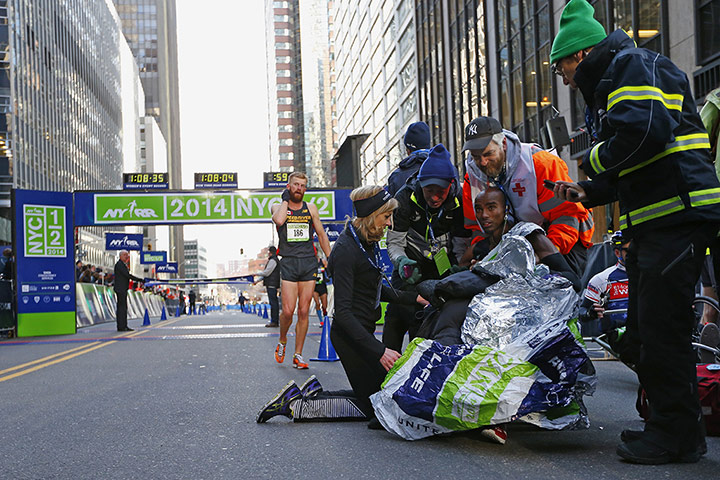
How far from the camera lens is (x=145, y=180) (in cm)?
3797

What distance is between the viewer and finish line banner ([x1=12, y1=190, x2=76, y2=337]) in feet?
54.2

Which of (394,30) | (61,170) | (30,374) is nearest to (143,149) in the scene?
(61,170)

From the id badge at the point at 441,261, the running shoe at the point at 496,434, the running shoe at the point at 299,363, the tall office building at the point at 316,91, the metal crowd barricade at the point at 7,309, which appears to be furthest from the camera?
the tall office building at the point at 316,91

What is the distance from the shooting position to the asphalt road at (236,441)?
11.4 ft

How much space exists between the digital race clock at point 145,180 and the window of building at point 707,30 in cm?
2431

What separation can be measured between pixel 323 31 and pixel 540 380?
143566mm

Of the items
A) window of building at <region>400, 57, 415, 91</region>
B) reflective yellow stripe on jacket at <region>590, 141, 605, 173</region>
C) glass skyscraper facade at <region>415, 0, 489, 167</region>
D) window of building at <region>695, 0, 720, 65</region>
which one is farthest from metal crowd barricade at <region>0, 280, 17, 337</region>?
window of building at <region>400, 57, 415, 91</region>

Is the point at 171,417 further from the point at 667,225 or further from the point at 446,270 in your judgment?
the point at 667,225

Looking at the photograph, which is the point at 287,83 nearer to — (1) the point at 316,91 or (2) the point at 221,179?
(1) the point at 316,91

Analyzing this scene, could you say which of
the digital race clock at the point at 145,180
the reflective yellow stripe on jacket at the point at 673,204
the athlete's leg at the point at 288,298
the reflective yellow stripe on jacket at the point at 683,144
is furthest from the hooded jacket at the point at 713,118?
the digital race clock at the point at 145,180

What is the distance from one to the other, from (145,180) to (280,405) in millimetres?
34718

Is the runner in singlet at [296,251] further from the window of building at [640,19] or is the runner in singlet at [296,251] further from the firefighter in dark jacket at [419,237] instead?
the window of building at [640,19]

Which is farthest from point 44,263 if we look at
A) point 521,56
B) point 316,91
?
point 316,91

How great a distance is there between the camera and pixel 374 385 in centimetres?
465
